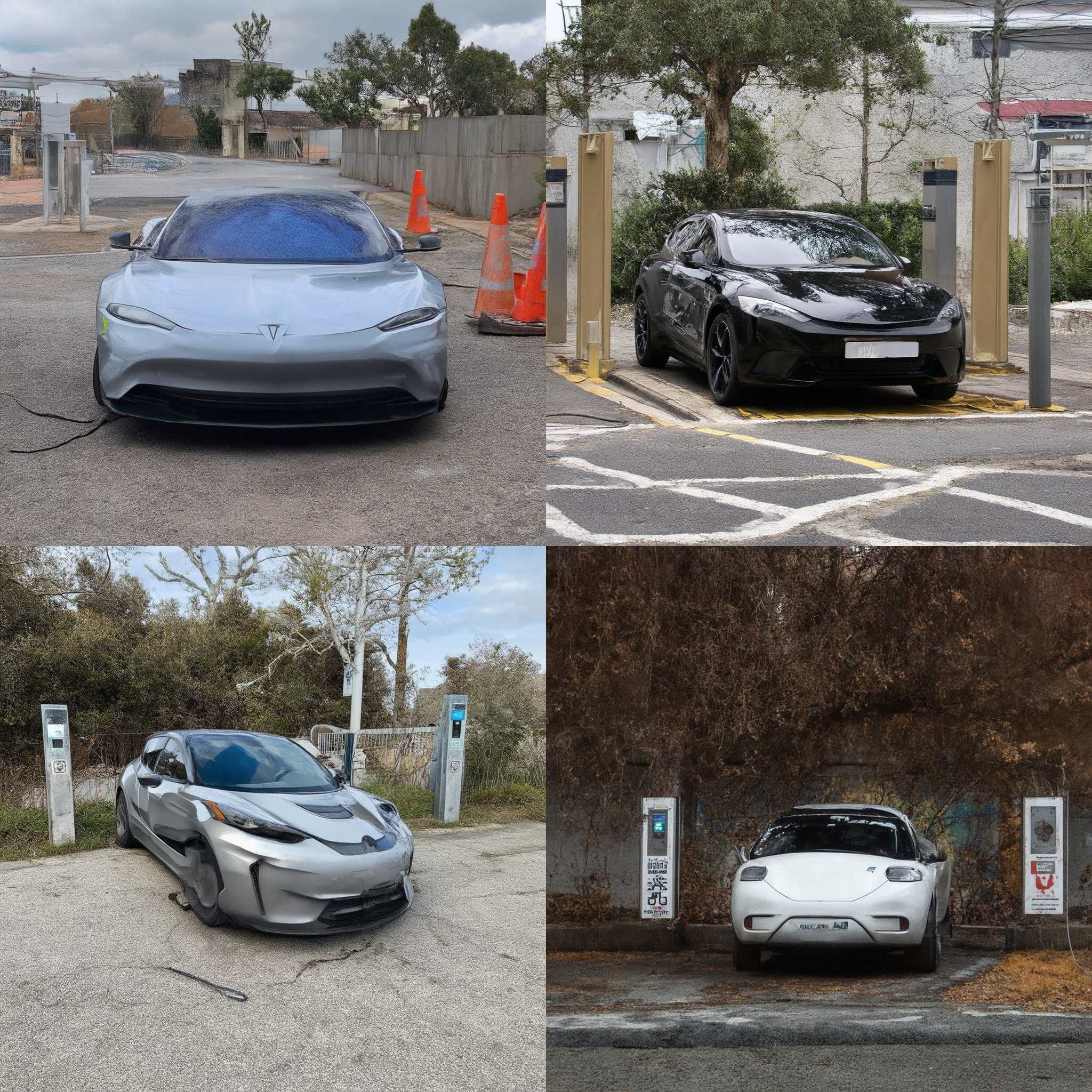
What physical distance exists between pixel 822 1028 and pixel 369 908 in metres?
2.69

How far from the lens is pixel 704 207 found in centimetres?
1861

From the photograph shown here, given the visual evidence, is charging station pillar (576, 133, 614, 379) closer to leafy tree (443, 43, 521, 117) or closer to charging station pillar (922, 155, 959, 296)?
charging station pillar (922, 155, 959, 296)

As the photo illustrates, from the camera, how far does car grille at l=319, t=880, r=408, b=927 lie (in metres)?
6.96

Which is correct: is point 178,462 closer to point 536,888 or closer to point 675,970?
point 536,888

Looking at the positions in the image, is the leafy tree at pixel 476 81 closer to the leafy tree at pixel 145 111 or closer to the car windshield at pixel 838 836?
the leafy tree at pixel 145 111

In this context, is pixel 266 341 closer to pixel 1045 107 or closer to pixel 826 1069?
pixel 826 1069

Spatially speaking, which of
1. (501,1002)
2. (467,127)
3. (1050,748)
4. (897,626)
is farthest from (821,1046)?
(467,127)

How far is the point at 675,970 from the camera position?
993cm

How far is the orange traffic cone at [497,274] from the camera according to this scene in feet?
39.6

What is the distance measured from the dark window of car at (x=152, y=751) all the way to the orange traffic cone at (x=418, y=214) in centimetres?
1098

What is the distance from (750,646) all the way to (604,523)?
558cm

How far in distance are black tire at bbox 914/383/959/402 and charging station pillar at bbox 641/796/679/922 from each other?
4.00m

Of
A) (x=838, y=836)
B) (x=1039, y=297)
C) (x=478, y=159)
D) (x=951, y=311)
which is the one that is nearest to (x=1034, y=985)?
(x=838, y=836)

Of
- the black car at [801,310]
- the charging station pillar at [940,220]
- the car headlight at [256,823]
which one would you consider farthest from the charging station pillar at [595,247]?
the car headlight at [256,823]
